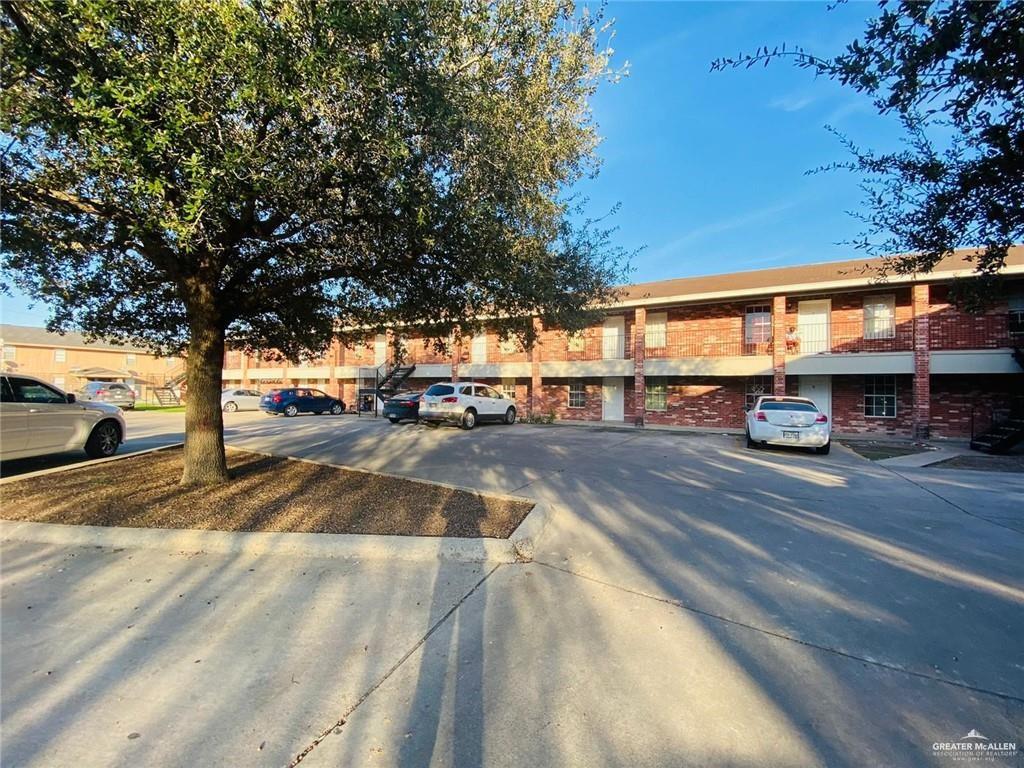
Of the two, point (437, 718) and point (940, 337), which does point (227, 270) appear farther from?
point (940, 337)

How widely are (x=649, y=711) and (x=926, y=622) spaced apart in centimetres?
238

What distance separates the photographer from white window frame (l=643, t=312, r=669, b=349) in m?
22.2

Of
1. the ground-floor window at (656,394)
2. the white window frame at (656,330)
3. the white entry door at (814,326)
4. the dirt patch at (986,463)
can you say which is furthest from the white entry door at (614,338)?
the dirt patch at (986,463)

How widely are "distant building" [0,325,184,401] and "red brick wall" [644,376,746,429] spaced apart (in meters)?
37.6

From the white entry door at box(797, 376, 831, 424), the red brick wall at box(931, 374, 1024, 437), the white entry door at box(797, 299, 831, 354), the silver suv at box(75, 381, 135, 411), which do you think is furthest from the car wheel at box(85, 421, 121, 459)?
the silver suv at box(75, 381, 135, 411)

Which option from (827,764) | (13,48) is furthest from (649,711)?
(13,48)

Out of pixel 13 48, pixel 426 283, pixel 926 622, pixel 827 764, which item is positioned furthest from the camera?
pixel 426 283

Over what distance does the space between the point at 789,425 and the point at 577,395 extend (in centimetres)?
1259

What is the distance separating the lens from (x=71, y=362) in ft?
146

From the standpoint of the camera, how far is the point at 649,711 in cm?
257

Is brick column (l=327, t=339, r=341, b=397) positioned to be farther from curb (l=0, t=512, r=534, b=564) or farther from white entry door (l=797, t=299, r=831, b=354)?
curb (l=0, t=512, r=534, b=564)

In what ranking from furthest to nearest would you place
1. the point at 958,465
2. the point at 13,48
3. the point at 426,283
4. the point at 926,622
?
the point at 958,465, the point at 426,283, the point at 13,48, the point at 926,622

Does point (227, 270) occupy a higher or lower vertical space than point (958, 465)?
higher

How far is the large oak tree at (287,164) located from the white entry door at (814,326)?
13.4 meters
